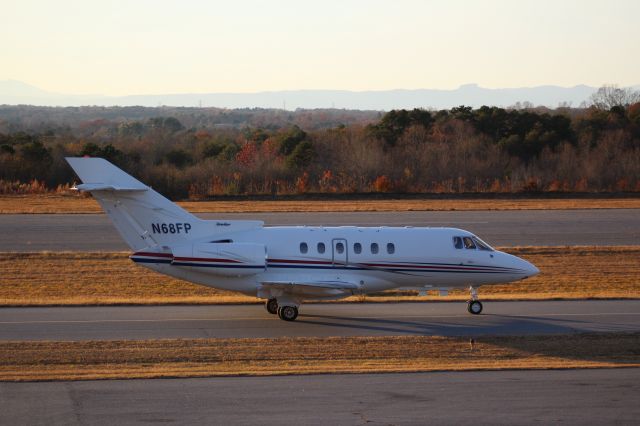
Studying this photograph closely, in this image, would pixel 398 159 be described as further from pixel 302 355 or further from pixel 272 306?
pixel 302 355

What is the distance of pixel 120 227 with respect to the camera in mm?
25172

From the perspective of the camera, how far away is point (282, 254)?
997 inches

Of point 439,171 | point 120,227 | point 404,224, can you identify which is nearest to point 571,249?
point 404,224

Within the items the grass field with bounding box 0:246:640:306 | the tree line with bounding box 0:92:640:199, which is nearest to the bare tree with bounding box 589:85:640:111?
the tree line with bounding box 0:92:640:199

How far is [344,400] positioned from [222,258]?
362 inches

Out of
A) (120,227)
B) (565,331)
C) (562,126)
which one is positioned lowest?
(565,331)

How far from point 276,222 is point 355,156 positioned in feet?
85.3

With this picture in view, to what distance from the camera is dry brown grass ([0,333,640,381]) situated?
18.9 meters

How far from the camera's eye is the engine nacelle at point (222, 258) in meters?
24.8

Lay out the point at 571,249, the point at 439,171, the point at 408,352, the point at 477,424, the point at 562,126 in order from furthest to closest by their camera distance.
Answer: the point at 562,126, the point at 439,171, the point at 571,249, the point at 408,352, the point at 477,424

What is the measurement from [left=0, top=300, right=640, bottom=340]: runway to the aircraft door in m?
1.61

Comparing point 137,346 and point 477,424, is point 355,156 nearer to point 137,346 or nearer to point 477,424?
point 137,346

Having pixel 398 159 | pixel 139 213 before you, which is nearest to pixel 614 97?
pixel 398 159

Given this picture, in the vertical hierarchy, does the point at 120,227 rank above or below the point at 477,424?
above
